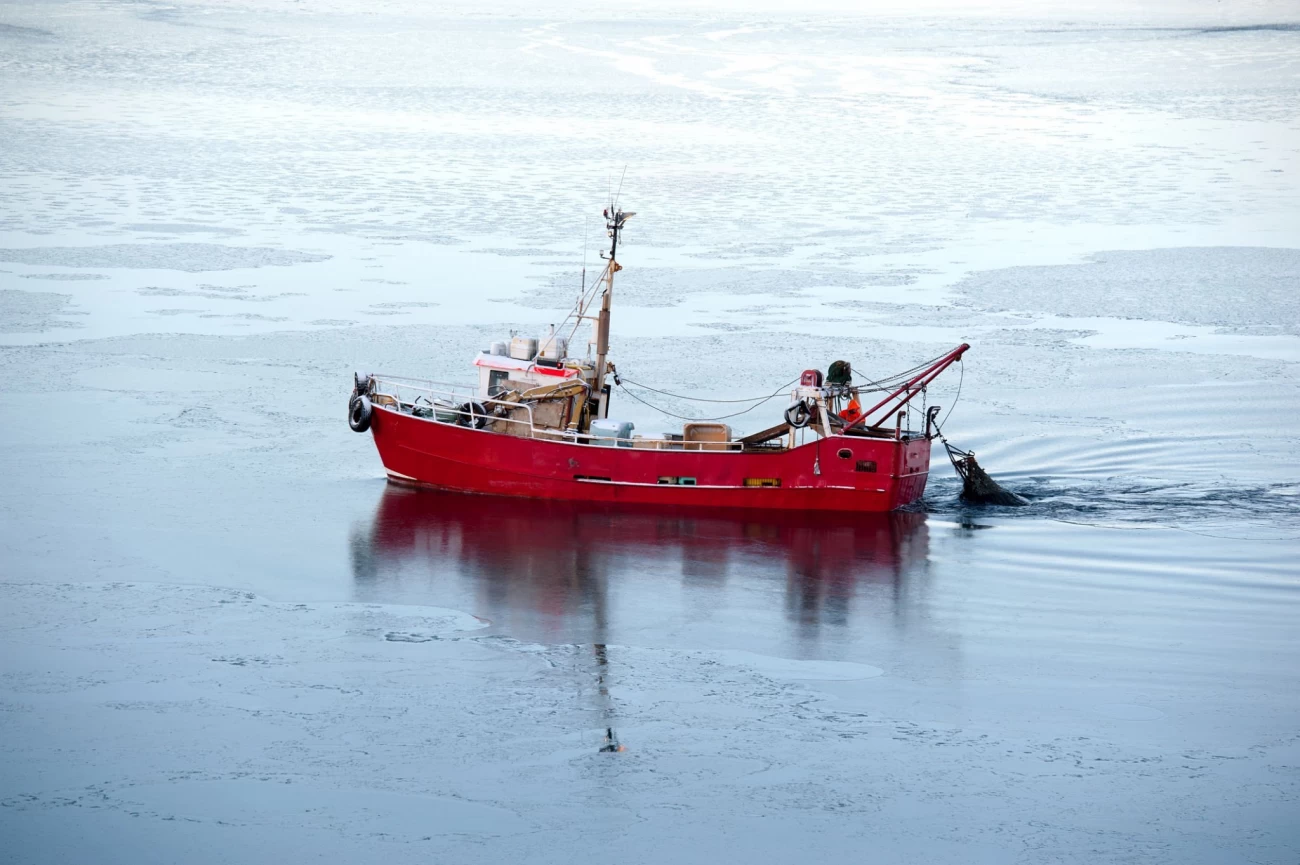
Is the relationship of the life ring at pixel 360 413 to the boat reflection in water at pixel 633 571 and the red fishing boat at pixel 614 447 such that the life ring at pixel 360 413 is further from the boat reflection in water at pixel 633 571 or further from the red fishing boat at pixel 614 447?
the boat reflection in water at pixel 633 571

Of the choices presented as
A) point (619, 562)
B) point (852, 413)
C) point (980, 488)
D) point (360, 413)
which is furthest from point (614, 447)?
point (980, 488)

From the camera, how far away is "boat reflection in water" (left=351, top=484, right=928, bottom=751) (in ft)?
53.9

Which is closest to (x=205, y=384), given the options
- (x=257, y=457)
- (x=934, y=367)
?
(x=257, y=457)

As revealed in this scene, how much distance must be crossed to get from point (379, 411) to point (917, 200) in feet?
86.4

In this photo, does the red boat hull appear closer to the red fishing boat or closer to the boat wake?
the red fishing boat

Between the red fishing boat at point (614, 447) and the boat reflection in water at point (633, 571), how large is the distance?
275mm

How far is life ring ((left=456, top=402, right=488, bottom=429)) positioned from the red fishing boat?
21 mm

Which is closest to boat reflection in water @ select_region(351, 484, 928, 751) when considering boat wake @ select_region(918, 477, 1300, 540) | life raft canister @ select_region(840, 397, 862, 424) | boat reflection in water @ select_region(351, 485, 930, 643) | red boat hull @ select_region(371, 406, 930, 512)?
boat reflection in water @ select_region(351, 485, 930, 643)

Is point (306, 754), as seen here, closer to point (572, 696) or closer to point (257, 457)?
point (572, 696)

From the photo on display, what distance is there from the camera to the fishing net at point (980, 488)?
67.1 feet

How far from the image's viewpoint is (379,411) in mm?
21422

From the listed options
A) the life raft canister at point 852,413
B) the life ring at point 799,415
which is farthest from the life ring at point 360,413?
the life raft canister at point 852,413

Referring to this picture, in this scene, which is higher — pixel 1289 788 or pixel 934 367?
pixel 934 367

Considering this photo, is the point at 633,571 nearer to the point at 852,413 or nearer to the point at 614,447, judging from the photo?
the point at 614,447
